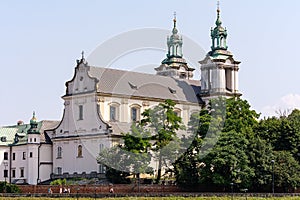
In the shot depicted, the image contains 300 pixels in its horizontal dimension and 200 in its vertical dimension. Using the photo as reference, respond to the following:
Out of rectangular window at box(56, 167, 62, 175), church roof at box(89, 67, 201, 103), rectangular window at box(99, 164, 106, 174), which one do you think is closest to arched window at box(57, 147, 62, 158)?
rectangular window at box(56, 167, 62, 175)

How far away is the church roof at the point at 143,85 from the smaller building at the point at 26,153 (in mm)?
9427

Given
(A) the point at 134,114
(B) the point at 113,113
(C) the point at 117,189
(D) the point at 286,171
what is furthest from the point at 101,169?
(D) the point at 286,171

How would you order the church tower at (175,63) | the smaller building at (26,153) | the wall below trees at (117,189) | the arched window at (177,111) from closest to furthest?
the wall below trees at (117,189) → the smaller building at (26,153) → the arched window at (177,111) → the church tower at (175,63)

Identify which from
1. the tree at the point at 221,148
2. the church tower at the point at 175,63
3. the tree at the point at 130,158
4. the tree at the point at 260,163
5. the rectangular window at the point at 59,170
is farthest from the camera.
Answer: the church tower at the point at 175,63

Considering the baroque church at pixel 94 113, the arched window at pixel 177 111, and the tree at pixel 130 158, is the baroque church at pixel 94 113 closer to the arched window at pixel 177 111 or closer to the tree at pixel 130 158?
the arched window at pixel 177 111

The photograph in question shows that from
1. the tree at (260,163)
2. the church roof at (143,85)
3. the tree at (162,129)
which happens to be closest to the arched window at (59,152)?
the church roof at (143,85)

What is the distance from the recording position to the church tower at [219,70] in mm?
85125

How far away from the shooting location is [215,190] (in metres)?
59.6

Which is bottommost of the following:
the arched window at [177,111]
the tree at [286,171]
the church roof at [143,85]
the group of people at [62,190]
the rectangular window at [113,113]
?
the group of people at [62,190]

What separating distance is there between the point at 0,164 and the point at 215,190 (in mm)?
32075

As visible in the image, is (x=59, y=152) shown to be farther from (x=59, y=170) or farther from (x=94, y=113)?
(x=94, y=113)

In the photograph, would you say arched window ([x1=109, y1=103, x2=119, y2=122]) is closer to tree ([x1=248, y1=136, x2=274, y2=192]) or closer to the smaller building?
the smaller building

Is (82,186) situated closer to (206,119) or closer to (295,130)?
(206,119)

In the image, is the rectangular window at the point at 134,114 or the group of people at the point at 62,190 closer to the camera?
the group of people at the point at 62,190
